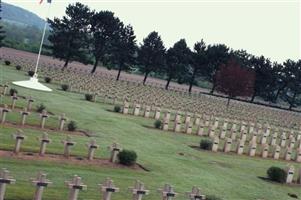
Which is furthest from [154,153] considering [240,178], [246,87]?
[246,87]

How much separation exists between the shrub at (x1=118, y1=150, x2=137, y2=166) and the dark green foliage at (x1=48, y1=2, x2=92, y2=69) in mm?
59835

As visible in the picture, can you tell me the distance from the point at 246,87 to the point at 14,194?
62075 millimetres

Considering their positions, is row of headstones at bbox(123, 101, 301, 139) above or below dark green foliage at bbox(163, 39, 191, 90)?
below

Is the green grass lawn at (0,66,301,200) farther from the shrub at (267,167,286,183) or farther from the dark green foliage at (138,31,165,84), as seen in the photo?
the dark green foliage at (138,31,165,84)

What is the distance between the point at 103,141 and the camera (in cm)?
2408

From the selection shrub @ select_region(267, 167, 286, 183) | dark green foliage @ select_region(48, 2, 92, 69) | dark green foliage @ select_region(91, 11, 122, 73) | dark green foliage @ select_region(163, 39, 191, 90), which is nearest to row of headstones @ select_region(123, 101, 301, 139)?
shrub @ select_region(267, 167, 286, 183)

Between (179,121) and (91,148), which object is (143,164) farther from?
(179,121)

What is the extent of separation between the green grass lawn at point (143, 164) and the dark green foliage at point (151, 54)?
5321 cm

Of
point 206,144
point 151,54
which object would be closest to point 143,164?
point 206,144

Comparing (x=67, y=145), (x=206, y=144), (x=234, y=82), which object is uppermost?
(x=234, y=82)

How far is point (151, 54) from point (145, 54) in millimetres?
968

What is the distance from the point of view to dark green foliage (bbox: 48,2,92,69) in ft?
258

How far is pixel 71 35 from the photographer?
79.2 metres

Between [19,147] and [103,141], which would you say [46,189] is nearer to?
[19,147]
